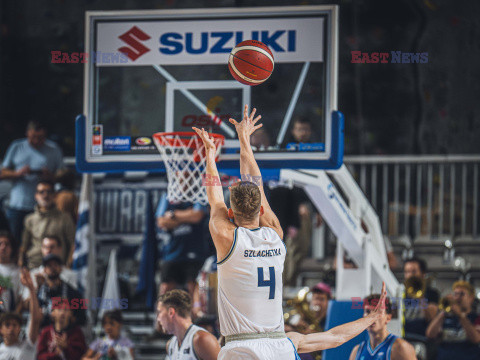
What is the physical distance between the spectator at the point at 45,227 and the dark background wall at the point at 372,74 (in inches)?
117

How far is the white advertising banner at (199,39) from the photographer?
5.98m

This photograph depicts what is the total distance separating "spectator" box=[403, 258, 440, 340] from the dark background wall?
3.93m

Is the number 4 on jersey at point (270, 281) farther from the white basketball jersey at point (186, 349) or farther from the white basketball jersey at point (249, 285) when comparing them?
the white basketball jersey at point (186, 349)

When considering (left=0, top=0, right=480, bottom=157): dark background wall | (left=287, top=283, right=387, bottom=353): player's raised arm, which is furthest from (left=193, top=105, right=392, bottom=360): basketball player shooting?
(left=0, top=0, right=480, bottom=157): dark background wall

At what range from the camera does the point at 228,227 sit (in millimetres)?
4578

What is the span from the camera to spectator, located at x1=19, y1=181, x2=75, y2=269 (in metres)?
9.05

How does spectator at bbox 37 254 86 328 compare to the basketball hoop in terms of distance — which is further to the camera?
spectator at bbox 37 254 86 328

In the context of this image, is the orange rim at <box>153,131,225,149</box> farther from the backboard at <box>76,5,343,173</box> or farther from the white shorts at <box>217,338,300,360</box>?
the white shorts at <box>217,338,300,360</box>

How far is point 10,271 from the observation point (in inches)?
342

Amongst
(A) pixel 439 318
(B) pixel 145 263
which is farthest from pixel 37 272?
(A) pixel 439 318

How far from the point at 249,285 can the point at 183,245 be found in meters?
4.10

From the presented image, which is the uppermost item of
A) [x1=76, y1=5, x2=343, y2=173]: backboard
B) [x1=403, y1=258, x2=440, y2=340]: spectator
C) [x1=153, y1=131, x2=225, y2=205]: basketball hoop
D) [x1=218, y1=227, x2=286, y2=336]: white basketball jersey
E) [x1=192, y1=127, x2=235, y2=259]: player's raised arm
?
[x1=76, y1=5, x2=343, y2=173]: backboard

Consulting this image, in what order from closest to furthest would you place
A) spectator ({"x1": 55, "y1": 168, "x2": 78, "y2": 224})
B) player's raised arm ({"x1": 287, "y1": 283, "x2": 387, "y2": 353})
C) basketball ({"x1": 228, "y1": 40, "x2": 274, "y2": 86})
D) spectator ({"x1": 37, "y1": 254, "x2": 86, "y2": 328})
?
1. player's raised arm ({"x1": 287, "y1": 283, "x2": 387, "y2": 353})
2. basketball ({"x1": 228, "y1": 40, "x2": 274, "y2": 86})
3. spectator ({"x1": 37, "y1": 254, "x2": 86, "y2": 328})
4. spectator ({"x1": 55, "y1": 168, "x2": 78, "y2": 224})

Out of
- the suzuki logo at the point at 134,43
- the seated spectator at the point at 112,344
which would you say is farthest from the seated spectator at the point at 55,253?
the suzuki logo at the point at 134,43
